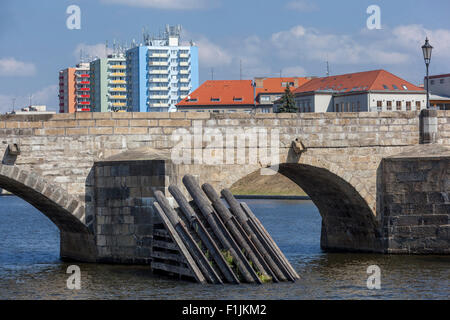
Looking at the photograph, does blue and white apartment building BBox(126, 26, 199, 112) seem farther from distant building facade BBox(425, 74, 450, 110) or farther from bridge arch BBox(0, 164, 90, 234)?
bridge arch BBox(0, 164, 90, 234)

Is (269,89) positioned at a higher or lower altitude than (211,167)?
higher

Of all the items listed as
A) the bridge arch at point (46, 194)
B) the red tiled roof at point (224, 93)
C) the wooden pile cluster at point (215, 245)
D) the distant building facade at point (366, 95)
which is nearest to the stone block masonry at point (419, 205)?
the wooden pile cluster at point (215, 245)

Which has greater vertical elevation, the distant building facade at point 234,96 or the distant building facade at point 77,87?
the distant building facade at point 77,87

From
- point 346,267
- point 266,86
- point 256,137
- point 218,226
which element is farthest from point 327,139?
point 266,86

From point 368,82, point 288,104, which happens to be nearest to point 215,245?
point 288,104

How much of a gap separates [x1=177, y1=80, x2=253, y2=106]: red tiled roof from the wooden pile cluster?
89647 mm

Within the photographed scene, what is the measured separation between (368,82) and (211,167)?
59977 mm

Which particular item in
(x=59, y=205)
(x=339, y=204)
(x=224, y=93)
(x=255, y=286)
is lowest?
(x=255, y=286)

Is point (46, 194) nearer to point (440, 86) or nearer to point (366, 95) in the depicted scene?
point (366, 95)

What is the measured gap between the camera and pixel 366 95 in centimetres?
8231

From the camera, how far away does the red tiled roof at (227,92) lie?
116 meters

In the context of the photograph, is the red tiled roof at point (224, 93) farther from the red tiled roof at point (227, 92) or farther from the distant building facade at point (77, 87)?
the distant building facade at point (77, 87)

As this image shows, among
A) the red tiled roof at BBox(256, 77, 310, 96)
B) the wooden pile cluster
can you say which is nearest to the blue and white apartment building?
the red tiled roof at BBox(256, 77, 310, 96)

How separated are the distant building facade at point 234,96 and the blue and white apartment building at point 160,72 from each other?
50145 millimetres
